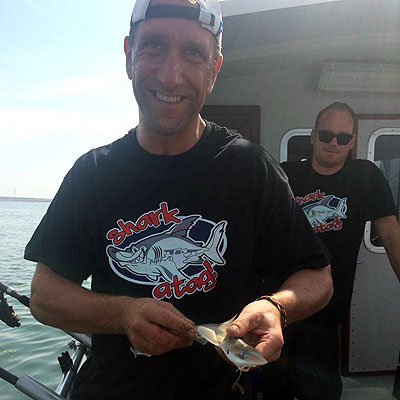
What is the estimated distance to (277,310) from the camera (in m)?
1.50

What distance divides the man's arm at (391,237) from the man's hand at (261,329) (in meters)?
2.01

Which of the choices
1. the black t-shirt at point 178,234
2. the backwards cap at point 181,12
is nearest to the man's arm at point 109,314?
the black t-shirt at point 178,234

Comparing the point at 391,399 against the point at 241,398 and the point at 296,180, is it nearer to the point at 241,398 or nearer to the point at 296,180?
the point at 296,180

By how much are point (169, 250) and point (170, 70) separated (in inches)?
31.8

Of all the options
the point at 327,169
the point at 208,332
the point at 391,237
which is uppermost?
the point at 327,169

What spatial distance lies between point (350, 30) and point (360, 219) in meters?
1.77

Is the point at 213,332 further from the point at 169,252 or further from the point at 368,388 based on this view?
the point at 368,388

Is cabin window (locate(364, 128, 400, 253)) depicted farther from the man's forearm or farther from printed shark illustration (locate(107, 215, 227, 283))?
printed shark illustration (locate(107, 215, 227, 283))

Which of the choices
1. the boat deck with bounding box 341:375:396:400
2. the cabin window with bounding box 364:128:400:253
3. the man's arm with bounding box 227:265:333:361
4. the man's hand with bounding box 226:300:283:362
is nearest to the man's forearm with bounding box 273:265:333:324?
the man's arm with bounding box 227:265:333:361

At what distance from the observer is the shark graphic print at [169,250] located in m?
1.78

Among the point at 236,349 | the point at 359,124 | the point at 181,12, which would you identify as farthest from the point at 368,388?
the point at 181,12

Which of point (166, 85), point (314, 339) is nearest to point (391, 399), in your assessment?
point (314, 339)

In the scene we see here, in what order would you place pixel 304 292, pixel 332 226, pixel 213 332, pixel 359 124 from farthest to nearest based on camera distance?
pixel 359 124 → pixel 332 226 → pixel 304 292 → pixel 213 332

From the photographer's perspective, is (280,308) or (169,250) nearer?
(280,308)
